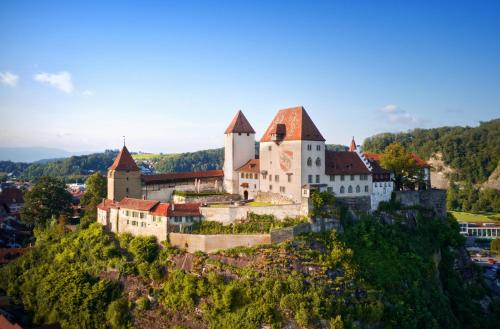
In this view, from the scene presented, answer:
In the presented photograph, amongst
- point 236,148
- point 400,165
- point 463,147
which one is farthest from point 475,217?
point 236,148

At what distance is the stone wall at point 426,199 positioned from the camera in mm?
61188

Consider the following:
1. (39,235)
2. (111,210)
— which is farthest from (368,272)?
(39,235)

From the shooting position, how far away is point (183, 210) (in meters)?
51.1

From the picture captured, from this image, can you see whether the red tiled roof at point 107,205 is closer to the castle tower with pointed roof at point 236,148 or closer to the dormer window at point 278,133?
the castle tower with pointed roof at point 236,148

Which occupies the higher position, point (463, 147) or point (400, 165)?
point (463, 147)

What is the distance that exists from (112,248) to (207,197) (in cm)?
1397

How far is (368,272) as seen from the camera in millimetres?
46281

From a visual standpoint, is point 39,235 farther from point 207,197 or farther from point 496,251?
point 496,251

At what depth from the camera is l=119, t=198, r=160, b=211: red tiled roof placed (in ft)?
171

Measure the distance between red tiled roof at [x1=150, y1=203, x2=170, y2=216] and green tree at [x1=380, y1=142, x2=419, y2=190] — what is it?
109 ft

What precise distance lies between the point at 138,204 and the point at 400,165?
37.9m

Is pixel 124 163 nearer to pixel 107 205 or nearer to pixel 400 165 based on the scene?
pixel 107 205

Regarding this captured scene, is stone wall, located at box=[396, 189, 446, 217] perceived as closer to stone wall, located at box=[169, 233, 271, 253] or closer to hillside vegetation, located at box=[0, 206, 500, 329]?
hillside vegetation, located at box=[0, 206, 500, 329]

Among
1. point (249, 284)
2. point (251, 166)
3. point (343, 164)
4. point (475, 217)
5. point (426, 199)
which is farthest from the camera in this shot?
point (475, 217)
